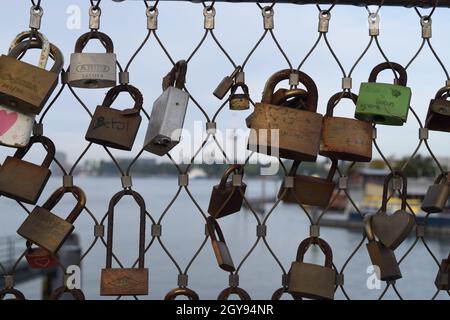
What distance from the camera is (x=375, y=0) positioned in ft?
4.29

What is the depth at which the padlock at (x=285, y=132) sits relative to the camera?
1.17 m

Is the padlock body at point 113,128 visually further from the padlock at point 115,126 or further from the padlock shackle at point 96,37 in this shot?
the padlock shackle at point 96,37

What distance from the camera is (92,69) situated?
1183 millimetres

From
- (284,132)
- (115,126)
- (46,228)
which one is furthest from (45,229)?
(284,132)

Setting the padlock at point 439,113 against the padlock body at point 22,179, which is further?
the padlock at point 439,113

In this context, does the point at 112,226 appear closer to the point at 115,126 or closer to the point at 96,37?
the point at 115,126

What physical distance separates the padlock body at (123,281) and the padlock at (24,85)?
1.03 ft

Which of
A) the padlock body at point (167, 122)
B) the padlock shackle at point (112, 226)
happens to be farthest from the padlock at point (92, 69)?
the padlock shackle at point (112, 226)

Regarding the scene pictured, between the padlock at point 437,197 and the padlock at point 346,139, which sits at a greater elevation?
the padlock at point 346,139

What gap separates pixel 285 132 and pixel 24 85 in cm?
46

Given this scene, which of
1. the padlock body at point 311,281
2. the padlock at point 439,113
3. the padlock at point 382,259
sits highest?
the padlock at point 439,113

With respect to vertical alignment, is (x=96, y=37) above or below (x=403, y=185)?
above
